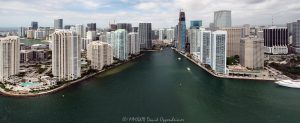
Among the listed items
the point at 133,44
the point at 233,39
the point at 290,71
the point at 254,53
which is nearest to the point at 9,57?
the point at 254,53

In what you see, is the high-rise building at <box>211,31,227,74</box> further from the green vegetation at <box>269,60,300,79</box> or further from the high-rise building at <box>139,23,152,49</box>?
the high-rise building at <box>139,23,152,49</box>

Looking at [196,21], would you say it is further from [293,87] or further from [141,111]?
[141,111]

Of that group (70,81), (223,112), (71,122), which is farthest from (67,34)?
(223,112)

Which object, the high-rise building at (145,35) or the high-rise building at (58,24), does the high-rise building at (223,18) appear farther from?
the high-rise building at (58,24)

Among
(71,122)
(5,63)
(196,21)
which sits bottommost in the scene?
(71,122)

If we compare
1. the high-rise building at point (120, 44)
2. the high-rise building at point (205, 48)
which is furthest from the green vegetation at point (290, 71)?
the high-rise building at point (120, 44)

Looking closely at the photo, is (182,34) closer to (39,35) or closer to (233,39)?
(233,39)
